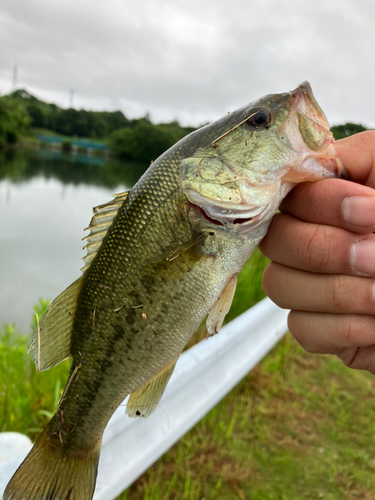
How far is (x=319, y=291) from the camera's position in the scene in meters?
1.16

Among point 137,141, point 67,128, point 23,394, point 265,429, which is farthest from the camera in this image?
point 67,128

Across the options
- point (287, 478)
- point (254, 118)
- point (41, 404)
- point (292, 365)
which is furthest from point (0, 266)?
point (254, 118)

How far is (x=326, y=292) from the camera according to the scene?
1143 mm

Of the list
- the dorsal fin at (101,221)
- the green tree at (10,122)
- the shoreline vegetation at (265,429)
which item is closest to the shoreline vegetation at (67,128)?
the green tree at (10,122)

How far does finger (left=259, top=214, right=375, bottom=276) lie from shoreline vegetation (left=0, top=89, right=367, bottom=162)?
129ft

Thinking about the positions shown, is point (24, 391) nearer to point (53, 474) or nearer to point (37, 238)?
point (53, 474)

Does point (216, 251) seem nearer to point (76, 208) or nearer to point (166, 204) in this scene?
point (166, 204)

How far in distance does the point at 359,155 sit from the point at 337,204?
0.72 feet

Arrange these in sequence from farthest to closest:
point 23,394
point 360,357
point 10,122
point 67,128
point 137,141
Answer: point 67,128, point 10,122, point 137,141, point 23,394, point 360,357

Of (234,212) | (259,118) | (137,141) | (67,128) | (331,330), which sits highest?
(67,128)

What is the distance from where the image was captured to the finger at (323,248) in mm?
1067

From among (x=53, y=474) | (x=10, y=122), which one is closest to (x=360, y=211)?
(x=53, y=474)

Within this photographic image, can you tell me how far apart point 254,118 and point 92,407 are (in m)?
1.14

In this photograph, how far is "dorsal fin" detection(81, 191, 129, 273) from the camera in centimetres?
121
